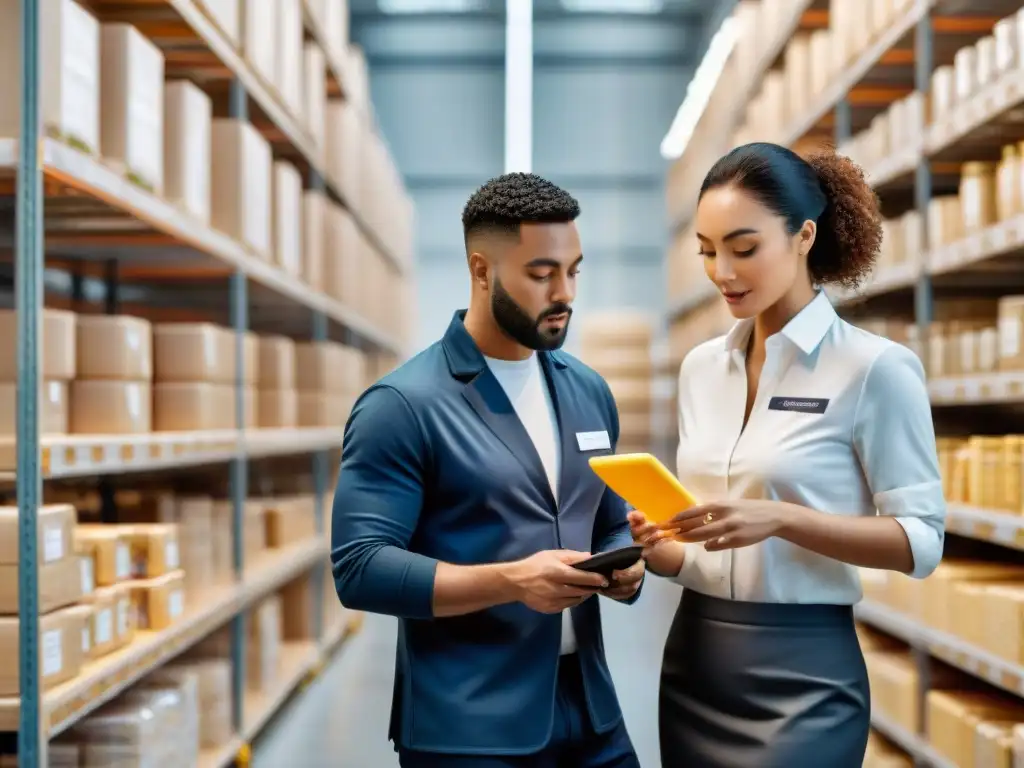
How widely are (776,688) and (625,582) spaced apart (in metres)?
0.36

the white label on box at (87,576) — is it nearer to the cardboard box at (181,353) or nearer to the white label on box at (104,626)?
the white label on box at (104,626)

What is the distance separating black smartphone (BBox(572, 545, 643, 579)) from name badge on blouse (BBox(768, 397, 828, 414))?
15.9 inches

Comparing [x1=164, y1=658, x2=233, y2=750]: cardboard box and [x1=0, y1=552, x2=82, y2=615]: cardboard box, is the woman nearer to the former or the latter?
[x1=0, y1=552, x2=82, y2=615]: cardboard box

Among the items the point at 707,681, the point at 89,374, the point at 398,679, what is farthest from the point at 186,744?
the point at 707,681

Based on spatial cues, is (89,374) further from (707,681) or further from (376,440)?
(707,681)

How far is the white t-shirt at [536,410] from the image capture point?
1.74 meters

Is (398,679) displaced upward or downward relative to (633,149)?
downward

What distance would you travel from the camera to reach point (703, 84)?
7.47 metres

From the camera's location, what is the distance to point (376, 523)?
5.22 ft

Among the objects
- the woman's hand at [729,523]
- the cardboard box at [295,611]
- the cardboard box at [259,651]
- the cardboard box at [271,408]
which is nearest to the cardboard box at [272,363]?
the cardboard box at [271,408]

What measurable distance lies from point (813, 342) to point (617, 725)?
710mm

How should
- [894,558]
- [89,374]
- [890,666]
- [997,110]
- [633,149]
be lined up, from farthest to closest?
[633,149]
[890,666]
[997,110]
[89,374]
[894,558]

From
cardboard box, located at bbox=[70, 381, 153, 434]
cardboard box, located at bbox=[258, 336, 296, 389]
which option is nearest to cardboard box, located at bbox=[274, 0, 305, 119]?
cardboard box, located at bbox=[258, 336, 296, 389]

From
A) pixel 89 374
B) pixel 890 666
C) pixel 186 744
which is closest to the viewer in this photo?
pixel 89 374
